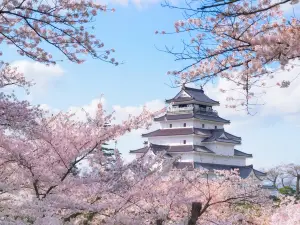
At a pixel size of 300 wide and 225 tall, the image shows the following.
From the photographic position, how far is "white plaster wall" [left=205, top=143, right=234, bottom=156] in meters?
42.8

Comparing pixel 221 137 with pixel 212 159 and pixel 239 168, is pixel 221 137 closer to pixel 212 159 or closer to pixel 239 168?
pixel 212 159

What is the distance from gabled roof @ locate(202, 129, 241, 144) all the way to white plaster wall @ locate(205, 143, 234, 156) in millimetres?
533

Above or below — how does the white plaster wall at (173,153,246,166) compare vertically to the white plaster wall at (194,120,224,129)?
below

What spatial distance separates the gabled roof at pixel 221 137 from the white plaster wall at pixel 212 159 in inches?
59.8

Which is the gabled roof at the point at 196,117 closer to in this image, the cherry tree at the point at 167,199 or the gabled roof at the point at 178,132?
the gabled roof at the point at 178,132

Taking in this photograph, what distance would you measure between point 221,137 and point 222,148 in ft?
3.73

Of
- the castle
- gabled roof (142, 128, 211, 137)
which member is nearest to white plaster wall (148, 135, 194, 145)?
the castle

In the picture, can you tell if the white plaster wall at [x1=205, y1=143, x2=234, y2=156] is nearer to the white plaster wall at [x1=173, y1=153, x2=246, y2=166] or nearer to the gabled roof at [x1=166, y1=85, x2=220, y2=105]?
the white plaster wall at [x1=173, y1=153, x2=246, y2=166]

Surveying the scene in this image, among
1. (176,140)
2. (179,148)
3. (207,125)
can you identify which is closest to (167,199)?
(179,148)

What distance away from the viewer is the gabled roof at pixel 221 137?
42531mm

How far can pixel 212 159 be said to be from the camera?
141 feet

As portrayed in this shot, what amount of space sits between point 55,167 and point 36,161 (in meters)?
0.38

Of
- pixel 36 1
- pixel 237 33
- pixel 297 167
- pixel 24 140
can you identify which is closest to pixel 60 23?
pixel 36 1

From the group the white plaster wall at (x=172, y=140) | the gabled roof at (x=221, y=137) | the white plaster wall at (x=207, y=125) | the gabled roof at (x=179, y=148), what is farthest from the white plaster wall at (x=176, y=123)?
the gabled roof at (x=179, y=148)
